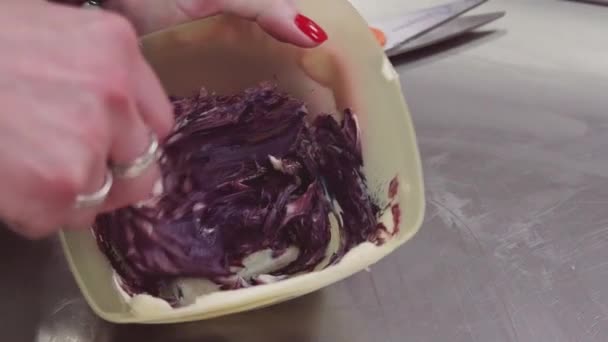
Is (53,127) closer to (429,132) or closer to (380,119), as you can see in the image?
(380,119)

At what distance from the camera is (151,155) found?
0.39m

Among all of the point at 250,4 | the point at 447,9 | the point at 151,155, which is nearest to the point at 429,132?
the point at 447,9

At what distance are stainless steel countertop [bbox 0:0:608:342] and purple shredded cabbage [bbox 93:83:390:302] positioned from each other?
46mm

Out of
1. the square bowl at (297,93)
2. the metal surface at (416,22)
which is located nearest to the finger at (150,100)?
the square bowl at (297,93)

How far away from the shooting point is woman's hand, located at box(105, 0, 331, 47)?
0.49m

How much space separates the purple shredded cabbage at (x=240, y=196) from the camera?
517mm

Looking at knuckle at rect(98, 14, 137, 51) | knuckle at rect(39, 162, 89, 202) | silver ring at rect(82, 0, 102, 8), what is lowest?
silver ring at rect(82, 0, 102, 8)

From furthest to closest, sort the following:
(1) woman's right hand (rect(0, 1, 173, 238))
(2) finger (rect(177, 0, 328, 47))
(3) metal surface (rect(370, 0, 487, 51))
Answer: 1. (3) metal surface (rect(370, 0, 487, 51))
2. (2) finger (rect(177, 0, 328, 47))
3. (1) woman's right hand (rect(0, 1, 173, 238))

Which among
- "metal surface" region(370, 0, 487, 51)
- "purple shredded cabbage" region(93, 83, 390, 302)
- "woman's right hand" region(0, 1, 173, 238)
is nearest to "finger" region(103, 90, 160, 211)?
"woman's right hand" region(0, 1, 173, 238)

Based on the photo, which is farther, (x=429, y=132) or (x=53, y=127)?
(x=429, y=132)

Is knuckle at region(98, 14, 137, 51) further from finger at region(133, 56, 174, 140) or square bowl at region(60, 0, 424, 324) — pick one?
square bowl at region(60, 0, 424, 324)

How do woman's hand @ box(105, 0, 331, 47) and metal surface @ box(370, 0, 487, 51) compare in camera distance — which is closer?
woman's hand @ box(105, 0, 331, 47)

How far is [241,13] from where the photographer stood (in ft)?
1.65

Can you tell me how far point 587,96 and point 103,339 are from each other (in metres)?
0.49
